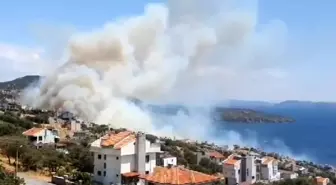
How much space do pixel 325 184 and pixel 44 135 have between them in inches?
907

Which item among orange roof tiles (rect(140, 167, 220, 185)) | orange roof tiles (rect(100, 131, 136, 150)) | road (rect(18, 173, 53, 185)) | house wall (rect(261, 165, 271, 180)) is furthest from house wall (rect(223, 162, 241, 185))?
road (rect(18, 173, 53, 185))

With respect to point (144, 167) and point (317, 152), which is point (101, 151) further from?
point (317, 152)

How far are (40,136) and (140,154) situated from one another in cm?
1466

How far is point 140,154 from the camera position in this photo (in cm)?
2961

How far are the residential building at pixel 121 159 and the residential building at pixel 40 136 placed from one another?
11.4m

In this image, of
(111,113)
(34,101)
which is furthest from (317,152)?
(34,101)

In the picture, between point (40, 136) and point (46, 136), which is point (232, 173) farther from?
point (40, 136)

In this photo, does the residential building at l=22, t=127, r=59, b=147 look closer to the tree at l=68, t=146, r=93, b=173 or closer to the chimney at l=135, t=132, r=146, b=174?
the tree at l=68, t=146, r=93, b=173

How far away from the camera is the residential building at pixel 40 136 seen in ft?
133

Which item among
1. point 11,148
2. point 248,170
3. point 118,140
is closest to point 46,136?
point 11,148

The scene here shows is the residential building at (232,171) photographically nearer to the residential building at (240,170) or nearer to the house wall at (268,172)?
the residential building at (240,170)

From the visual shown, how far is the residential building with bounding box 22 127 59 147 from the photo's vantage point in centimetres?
4044

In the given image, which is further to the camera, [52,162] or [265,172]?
[265,172]

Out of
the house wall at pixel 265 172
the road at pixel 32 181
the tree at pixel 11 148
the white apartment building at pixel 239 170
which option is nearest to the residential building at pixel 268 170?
the house wall at pixel 265 172
